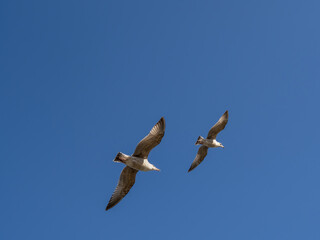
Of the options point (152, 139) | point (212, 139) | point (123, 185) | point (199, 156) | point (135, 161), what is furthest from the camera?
point (199, 156)

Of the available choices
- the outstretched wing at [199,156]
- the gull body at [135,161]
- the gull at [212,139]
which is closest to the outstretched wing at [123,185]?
the gull body at [135,161]

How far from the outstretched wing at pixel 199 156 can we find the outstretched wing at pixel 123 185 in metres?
10.6

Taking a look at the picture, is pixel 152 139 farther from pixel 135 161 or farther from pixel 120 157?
pixel 120 157

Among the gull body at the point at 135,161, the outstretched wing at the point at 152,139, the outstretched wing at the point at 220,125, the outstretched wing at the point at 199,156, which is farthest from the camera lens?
the outstretched wing at the point at 199,156

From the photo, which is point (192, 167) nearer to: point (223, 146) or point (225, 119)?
point (223, 146)

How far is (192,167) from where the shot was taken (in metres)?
26.1

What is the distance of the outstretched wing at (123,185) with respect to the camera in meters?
15.7

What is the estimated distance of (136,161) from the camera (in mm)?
15070

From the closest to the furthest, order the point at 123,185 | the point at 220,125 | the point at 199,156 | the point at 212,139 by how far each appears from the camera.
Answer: the point at 123,185 < the point at 220,125 < the point at 212,139 < the point at 199,156

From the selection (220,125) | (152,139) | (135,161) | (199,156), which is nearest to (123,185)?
(135,161)

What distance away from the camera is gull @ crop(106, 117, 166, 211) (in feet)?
47.9

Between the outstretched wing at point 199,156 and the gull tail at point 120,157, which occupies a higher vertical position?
the outstretched wing at point 199,156

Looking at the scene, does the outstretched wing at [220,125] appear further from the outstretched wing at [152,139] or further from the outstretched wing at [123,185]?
the outstretched wing at [152,139]

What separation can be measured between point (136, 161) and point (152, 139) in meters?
1.33
